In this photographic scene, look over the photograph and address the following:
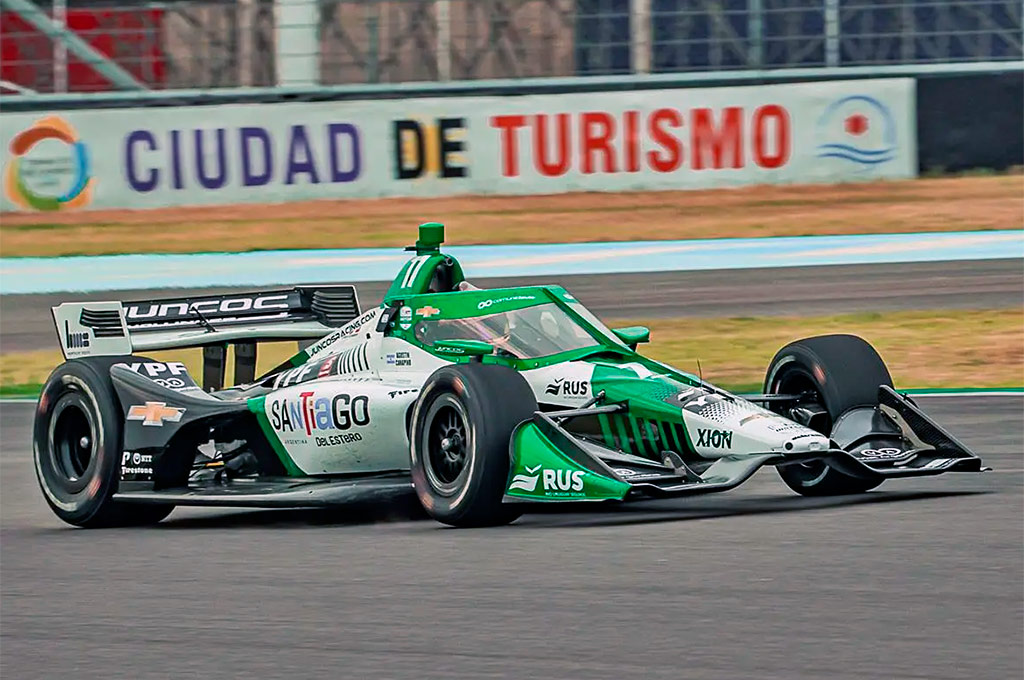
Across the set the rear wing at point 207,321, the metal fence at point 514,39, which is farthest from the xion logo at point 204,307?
the metal fence at point 514,39

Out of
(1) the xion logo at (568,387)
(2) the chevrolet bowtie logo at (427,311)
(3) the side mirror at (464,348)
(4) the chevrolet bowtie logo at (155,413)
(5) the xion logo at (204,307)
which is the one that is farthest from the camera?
(5) the xion logo at (204,307)

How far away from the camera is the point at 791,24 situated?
2014cm

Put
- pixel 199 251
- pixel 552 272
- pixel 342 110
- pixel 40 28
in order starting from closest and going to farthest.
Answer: pixel 552 272 → pixel 199 251 → pixel 342 110 → pixel 40 28

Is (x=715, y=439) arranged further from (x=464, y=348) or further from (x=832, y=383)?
(x=464, y=348)

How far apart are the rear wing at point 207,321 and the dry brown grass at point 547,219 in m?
9.00

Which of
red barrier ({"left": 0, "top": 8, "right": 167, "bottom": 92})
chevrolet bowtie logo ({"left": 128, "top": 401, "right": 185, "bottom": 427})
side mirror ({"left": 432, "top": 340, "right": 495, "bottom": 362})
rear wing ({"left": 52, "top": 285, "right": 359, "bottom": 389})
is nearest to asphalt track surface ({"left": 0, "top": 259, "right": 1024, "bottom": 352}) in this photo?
red barrier ({"left": 0, "top": 8, "right": 167, "bottom": 92})

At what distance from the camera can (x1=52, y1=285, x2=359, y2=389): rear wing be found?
8891 millimetres

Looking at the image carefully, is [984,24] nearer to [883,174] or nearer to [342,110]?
[883,174]

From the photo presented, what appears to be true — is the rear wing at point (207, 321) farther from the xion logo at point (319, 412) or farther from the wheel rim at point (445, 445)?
the wheel rim at point (445, 445)

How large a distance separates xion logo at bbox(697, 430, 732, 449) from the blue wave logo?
12.2 m

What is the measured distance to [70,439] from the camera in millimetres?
8609

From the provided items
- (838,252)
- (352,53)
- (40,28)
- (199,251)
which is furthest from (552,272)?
(40,28)

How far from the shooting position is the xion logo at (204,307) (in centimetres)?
915

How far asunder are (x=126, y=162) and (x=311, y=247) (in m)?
2.72
